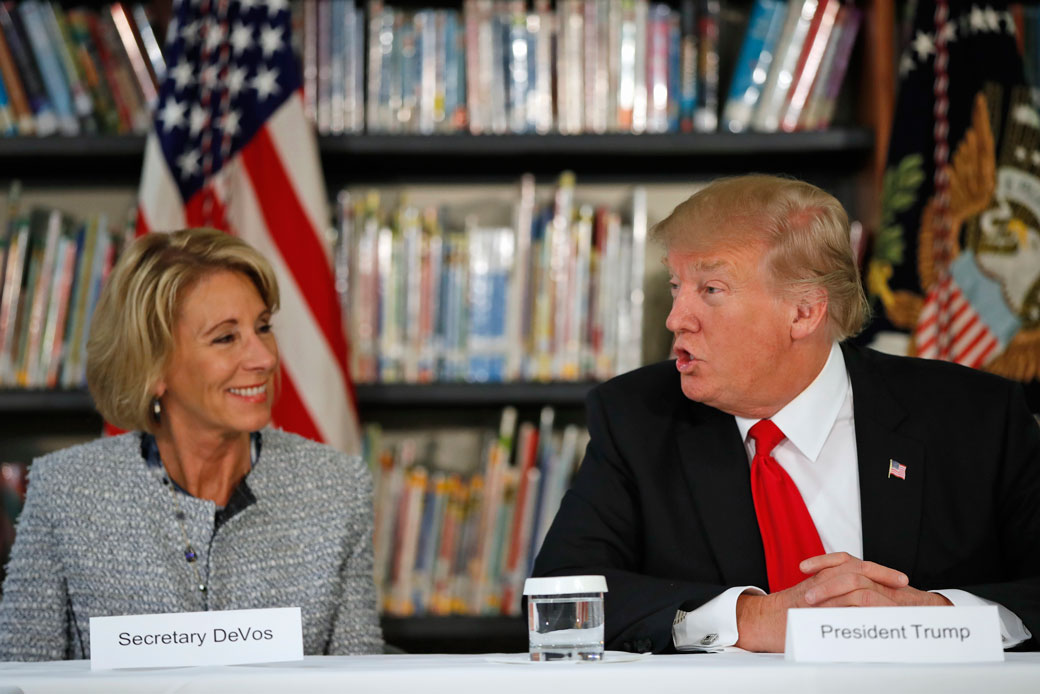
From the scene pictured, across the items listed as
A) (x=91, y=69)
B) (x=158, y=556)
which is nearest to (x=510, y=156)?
(x=91, y=69)

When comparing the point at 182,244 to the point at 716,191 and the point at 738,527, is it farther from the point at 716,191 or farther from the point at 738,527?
the point at 738,527

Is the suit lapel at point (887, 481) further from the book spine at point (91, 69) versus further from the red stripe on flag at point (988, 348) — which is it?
the book spine at point (91, 69)

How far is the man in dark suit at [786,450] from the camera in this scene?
5.07ft

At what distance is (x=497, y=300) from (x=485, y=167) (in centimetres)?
41

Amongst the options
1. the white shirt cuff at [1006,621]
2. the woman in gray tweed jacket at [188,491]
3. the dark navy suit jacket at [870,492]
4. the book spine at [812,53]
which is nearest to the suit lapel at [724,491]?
the dark navy suit jacket at [870,492]

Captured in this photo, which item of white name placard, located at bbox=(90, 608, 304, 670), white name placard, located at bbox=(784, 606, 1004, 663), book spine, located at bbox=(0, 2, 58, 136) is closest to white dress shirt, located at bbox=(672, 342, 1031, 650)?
white name placard, located at bbox=(784, 606, 1004, 663)

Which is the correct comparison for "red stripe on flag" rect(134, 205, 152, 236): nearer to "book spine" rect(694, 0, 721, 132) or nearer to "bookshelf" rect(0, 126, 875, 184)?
"bookshelf" rect(0, 126, 875, 184)

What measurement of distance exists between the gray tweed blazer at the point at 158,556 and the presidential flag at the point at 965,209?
Answer: 121 cm

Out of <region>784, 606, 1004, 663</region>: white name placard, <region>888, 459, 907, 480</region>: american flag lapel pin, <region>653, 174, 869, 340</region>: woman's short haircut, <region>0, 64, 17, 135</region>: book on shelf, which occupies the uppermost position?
<region>0, 64, 17, 135</region>: book on shelf

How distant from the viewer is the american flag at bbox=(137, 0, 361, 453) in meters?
2.40

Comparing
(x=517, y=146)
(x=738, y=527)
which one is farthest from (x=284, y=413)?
(x=738, y=527)

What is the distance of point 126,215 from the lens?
111 inches

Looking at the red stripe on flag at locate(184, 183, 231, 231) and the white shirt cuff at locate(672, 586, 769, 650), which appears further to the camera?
the red stripe on flag at locate(184, 183, 231, 231)

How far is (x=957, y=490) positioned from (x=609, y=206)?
1.39 metres
